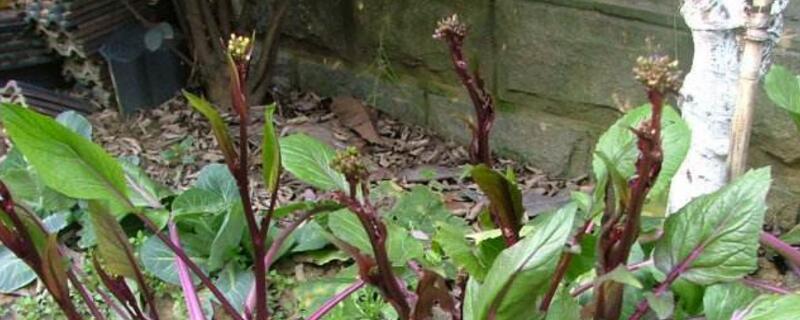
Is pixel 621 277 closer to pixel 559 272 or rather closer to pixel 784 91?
pixel 559 272

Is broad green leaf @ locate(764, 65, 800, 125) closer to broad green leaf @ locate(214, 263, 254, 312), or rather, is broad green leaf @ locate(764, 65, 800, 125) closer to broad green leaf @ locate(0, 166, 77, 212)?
broad green leaf @ locate(214, 263, 254, 312)

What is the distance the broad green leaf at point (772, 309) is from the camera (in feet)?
4.10

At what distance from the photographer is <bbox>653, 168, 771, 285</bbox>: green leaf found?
4.28ft

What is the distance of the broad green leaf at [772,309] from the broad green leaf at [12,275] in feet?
4.32

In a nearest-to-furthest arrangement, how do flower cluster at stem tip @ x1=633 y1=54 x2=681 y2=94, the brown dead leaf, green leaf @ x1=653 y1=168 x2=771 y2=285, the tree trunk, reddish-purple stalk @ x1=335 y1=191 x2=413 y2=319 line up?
flower cluster at stem tip @ x1=633 y1=54 x2=681 y2=94 < reddish-purple stalk @ x1=335 y1=191 x2=413 y2=319 < green leaf @ x1=653 y1=168 x2=771 y2=285 < the tree trunk < the brown dead leaf

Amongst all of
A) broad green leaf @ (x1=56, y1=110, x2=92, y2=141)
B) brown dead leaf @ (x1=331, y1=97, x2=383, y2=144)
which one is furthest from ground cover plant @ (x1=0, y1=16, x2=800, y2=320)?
brown dead leaf @ (x1=331, y1=97, x2=383, y2=144)

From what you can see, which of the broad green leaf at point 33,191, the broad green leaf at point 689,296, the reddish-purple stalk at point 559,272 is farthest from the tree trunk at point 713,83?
the broad green leaf at point 33,191

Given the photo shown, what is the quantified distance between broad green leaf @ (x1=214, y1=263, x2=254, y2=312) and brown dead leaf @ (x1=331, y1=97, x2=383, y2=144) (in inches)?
28.6

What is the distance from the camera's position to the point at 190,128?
8.85 ft

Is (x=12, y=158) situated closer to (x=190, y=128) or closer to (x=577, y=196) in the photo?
(x=190, y=128)

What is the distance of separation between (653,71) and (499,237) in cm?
53

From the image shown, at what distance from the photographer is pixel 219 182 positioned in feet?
7.04

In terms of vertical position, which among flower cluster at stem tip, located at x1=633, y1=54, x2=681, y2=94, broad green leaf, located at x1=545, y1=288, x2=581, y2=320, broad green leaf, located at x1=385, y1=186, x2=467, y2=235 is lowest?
broad green leaf, located at x1=385, y1=186, x2=467, y2=235

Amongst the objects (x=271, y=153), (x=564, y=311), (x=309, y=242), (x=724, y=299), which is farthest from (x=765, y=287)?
(x=309, y=242)
